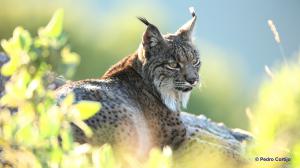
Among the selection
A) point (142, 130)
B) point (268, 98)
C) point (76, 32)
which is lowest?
point (268, 98)

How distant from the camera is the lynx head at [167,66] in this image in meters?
8.37

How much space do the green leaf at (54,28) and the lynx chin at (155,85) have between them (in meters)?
4.83

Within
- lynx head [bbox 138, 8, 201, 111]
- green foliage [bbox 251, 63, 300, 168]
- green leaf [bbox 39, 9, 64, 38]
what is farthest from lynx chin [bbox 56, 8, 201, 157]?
green leaf [bbox 39, 9, 64, 38]

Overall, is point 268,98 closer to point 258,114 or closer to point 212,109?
point 258,114

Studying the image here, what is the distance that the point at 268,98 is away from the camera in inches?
97.6

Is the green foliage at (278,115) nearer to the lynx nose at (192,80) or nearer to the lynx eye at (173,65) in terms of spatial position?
the lynx nose at (192,80)

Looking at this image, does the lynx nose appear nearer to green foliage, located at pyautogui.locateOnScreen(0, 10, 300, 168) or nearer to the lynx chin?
the lynx chin

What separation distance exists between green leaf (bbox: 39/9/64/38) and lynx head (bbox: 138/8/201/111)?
5.98m

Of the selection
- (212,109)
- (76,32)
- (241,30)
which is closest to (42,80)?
(212,109)

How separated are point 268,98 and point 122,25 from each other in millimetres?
21197

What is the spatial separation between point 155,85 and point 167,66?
0.68ft

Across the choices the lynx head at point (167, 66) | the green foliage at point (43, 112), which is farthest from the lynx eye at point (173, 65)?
the green foliage at point (43, 112)

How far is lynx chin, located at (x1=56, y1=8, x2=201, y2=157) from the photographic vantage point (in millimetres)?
7453

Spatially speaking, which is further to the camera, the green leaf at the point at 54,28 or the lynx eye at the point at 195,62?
the lynx eye at the point at 195,62
